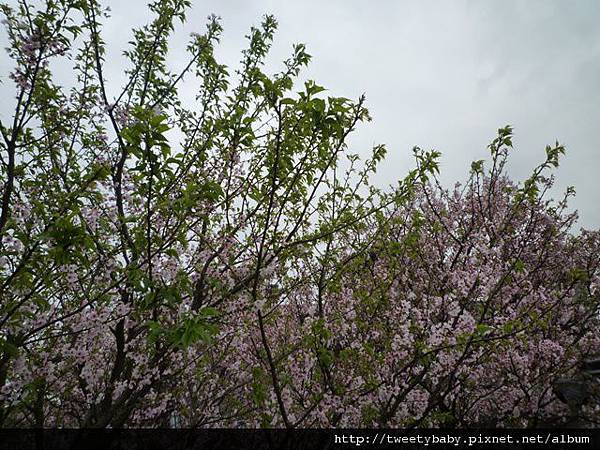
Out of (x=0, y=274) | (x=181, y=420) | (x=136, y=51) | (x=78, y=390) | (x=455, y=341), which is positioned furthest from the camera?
(x=181, y=420)

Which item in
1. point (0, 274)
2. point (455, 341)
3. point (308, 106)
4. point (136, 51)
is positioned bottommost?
point (455, 341)

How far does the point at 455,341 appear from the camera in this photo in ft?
14.4

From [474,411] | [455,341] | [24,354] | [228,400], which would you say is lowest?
[474,411]

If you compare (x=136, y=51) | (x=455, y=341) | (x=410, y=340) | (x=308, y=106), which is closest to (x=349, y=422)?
(x=410, y=340)

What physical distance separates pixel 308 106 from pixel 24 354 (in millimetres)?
4200

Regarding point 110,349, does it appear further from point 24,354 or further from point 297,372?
point 297,372

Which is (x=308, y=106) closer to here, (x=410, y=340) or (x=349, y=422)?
(x=410, y=340)

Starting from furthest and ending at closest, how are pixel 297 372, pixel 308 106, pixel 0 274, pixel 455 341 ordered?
pixel 297 372, pixel 455 341, pixel 0 274, pixel 308 106

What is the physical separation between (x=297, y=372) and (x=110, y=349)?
354 cm

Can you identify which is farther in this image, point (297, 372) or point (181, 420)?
point (181, 420)

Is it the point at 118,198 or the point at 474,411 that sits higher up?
the point at 118,198

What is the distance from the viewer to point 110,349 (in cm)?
656

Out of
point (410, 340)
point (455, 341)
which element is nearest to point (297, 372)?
point (410, 340)

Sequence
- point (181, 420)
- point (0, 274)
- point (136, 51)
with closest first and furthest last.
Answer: point (0, 274)
point (136, 51)
point (181, 420)
